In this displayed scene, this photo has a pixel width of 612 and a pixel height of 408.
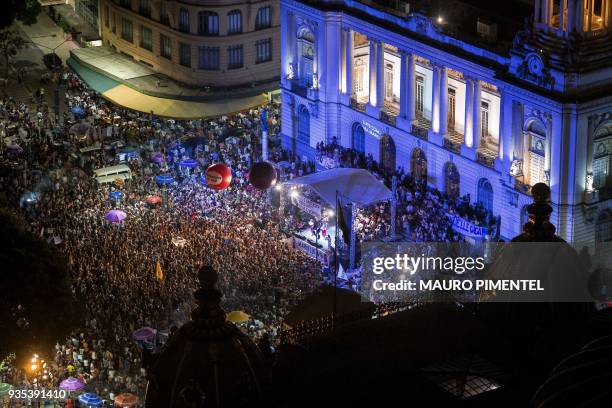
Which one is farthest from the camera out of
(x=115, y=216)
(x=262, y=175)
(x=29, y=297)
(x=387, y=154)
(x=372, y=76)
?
(x=372, y=76)

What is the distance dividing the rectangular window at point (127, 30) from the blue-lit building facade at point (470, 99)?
19043 mm

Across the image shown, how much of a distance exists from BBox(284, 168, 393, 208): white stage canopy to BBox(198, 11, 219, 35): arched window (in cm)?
2832

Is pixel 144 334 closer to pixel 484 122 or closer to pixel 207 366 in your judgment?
pixel 484 122

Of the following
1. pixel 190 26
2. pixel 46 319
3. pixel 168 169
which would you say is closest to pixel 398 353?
pixel 46 319

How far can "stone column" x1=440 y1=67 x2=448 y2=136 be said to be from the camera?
7894 cm

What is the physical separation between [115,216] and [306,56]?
21.3m

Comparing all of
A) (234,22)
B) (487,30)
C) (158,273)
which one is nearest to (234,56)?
(234,22)

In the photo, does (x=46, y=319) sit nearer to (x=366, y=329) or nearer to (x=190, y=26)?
(x=366, y=329)

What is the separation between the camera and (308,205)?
74312 millimetres

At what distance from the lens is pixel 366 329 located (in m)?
36.2

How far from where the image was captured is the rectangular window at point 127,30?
104000 mm

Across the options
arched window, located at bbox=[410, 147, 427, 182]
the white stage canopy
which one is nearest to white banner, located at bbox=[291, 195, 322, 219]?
the white stage canopy

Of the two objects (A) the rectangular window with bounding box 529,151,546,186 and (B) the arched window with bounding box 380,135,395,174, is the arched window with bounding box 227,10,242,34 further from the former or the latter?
(A) the rectangular window with bounding box 529,151,546,186

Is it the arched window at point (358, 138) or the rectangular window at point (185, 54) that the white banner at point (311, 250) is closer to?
the arched window at point (358, 138)
